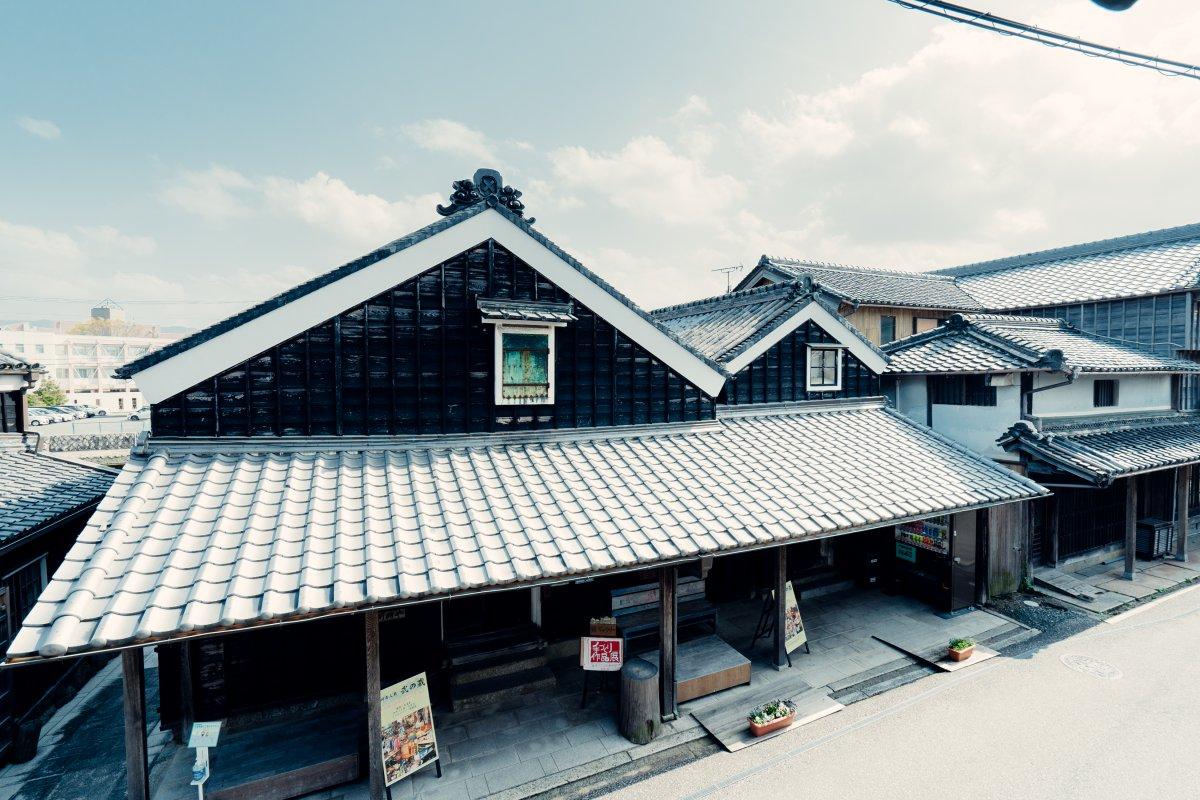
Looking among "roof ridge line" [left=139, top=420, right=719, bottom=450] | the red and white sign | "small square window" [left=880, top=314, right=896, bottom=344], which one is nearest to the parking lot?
"roof ridge line" [left=139, top=420, right=719, bottom=450]

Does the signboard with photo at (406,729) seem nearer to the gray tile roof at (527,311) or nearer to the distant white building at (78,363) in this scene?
the gray tile roof at (527,311)

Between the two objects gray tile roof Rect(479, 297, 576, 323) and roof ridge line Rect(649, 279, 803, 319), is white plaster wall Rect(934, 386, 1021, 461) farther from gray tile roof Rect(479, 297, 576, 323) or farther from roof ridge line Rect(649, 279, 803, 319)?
gray tile roof Rect(479, 297, 576, 323)

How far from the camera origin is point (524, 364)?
9461 millimetres

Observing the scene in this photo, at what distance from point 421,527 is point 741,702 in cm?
640

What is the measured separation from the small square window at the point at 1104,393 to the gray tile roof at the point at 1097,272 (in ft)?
17.4

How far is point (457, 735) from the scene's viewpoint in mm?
8375

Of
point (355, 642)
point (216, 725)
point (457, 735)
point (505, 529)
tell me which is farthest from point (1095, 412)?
point (216, 725)

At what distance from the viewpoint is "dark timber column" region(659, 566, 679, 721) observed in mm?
8148

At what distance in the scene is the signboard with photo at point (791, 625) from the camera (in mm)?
10203

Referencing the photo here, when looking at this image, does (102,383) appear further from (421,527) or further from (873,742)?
(873,742)

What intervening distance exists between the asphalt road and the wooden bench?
104 inches

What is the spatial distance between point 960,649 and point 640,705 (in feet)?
22.5

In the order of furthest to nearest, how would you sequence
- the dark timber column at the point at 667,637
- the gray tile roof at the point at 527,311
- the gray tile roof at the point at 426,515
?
1. the gray tile roof at the point at 527,311
2. the dark timber column at the point at 667,637
3. the gray tile roof at the point at 426,515

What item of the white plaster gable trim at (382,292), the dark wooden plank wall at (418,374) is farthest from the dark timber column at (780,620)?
the white plaster gable trim at (382,292)
